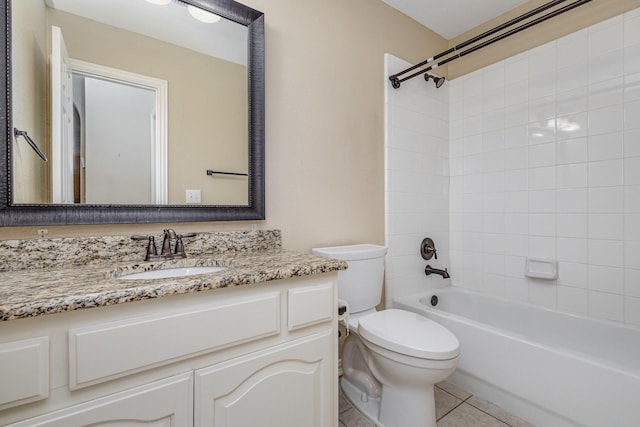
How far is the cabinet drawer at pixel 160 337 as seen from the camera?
0.70m

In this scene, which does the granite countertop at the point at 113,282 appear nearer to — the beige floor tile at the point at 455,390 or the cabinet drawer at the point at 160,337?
the cabinet drawer at the point at 160,337

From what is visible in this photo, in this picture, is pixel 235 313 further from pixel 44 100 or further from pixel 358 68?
pixel 358 68

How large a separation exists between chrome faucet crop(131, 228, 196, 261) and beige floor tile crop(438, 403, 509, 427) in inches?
56.6

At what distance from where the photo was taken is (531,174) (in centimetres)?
205

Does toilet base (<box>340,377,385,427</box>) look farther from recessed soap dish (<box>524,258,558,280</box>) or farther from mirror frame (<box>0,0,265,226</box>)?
recessed soap dish (<box>524,258,558,280</box>)

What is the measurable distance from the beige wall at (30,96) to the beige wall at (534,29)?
2.56 m

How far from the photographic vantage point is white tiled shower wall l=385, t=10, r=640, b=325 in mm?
1711

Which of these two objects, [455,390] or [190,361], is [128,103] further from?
[455,390]

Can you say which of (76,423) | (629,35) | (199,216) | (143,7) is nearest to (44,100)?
(143,7)

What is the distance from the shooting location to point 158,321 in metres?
0.78

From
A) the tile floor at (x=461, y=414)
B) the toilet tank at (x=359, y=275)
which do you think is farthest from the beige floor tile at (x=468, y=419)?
the toilet tank at (x=359, y=275)

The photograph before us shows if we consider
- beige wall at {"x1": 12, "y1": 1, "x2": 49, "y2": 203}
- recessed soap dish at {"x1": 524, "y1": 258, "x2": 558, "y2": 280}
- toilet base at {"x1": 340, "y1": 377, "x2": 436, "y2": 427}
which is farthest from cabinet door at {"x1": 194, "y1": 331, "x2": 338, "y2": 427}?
recessed soap dish at {"x1": 524, "y1": 258, "x2": 558, "y2": 280}

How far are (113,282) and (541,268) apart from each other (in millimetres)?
2308

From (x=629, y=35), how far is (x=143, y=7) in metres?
2.43
